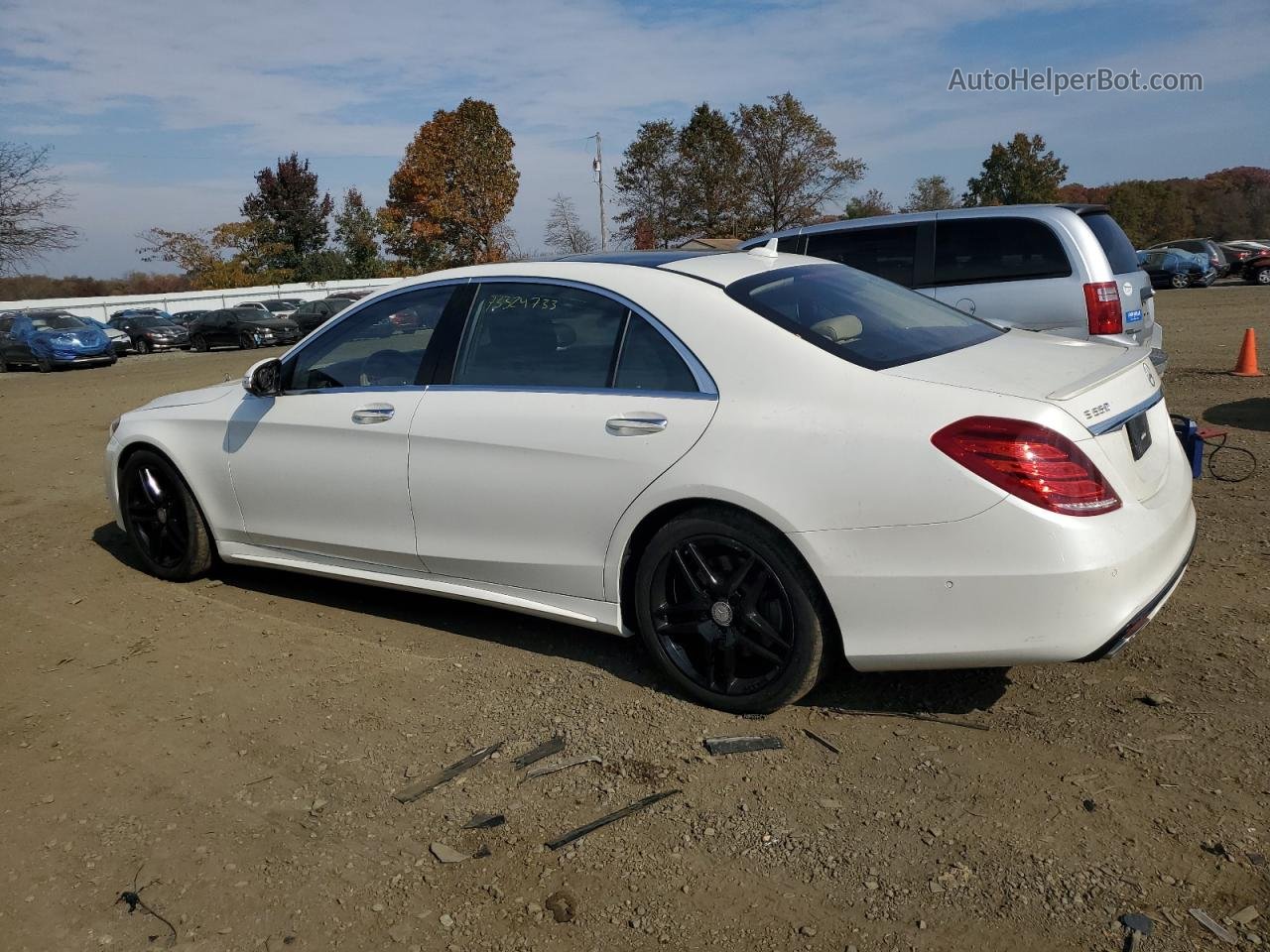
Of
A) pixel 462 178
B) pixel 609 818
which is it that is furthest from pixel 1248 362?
pixel 462 178

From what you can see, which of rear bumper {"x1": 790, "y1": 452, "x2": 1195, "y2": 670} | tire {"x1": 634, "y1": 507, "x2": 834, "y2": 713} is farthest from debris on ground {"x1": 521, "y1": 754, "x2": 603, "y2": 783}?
rear bumper {"x1": 790, "y1": 452, "x2": 1195, "y2": 670}

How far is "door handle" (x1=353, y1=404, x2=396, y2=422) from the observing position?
4441mm

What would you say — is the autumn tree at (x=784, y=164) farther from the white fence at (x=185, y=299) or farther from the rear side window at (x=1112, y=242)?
the rear side window at (x=1112, y=242)

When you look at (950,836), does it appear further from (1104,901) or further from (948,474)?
(948,474)

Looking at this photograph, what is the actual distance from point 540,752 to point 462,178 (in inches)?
2126

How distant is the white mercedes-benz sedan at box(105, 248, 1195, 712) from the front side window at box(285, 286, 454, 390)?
13mm

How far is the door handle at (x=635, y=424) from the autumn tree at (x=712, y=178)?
45694 millimetres

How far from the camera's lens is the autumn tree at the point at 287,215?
64875 millimetres

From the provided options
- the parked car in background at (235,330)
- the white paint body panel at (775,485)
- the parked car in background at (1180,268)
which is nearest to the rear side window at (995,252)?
the white paint body panel at (775,485)

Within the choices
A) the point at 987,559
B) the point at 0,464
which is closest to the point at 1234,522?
the point at 987,559

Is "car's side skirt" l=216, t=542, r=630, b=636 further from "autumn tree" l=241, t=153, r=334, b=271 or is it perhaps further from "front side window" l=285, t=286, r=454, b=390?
"autumn tree" l=241, t=153, r=334, b=271

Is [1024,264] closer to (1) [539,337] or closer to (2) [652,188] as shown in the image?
(1) [539,337]

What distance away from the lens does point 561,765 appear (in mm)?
3455

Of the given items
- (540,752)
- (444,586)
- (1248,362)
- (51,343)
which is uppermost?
(444,586)
